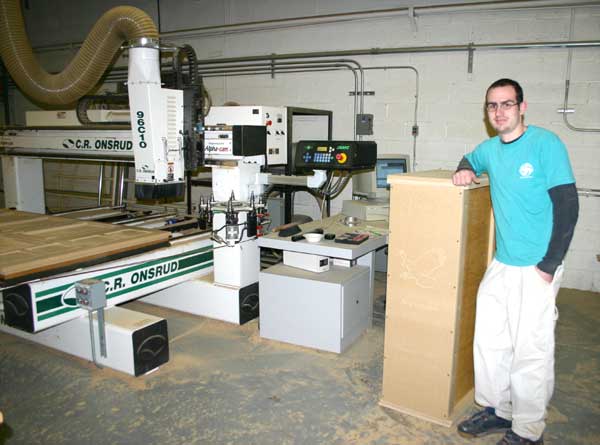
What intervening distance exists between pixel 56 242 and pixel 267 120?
4.72 feet

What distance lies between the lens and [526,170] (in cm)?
189

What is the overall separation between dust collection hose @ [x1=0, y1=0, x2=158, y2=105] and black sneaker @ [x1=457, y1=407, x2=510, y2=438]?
2.41 metres

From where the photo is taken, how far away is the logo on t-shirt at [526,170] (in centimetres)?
188

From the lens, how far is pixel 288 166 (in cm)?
352

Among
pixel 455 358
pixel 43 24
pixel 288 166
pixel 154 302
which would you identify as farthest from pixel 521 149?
pixel 43 24

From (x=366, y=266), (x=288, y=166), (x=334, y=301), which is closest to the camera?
(x=334, y=301)

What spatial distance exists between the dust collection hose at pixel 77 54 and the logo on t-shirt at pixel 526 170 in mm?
1882

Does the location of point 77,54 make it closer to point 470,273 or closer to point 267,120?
point 267,120

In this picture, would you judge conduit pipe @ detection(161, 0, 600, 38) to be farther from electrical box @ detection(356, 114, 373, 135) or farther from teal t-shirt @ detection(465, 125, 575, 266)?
teal t-shirt @ detection(465, 125, 575, 266)

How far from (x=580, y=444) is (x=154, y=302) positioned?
2.83 metres

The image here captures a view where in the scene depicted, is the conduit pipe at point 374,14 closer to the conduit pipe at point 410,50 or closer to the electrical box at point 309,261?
the conduit pipe at point 410,50

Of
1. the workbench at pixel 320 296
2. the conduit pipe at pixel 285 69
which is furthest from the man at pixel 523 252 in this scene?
the conduit pipe at pixel 285 69

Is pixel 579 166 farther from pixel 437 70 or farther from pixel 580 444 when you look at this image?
pixel 580 444

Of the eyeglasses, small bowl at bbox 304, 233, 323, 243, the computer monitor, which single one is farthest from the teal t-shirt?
the computer monitor
